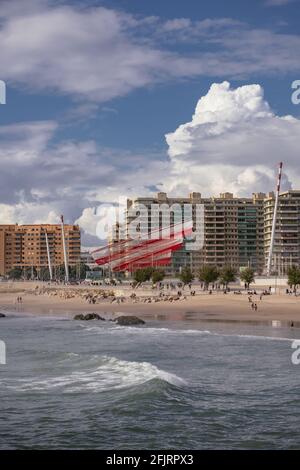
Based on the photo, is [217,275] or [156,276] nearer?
[217,275]

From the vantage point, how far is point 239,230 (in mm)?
153875

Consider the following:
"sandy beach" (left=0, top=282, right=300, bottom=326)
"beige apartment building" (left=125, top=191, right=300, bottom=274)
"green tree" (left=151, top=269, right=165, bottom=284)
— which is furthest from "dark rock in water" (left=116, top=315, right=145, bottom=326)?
"beige apartment building" (left=125, top=191, right=300, bottom=274)

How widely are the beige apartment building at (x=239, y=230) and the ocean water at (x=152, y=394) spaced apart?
118 m

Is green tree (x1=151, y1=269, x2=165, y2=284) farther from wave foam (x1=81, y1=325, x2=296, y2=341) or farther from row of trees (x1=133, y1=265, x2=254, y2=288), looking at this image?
wave foam (x1=81, y1=325, x2=296, y2=341)

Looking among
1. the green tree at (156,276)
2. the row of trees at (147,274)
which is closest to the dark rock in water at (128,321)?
the green tree at (156,276)

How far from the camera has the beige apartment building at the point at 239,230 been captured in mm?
146500

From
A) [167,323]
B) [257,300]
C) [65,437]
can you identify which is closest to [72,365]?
[65,437]

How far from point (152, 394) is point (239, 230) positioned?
454ft

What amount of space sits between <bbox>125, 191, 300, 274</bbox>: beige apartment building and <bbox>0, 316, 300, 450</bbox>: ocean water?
118m

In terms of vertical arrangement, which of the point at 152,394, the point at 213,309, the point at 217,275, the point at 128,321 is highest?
the point at 217,275

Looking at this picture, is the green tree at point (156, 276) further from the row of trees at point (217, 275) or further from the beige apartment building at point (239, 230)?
the beige apartment building at point (239, 230)
